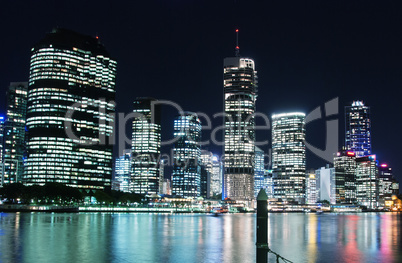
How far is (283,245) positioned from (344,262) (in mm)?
17318

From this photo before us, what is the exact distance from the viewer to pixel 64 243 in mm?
63094

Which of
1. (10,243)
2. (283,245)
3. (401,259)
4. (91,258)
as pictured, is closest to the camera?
(91,258)

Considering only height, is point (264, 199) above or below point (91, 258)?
above

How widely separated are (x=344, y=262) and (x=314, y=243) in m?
21.6

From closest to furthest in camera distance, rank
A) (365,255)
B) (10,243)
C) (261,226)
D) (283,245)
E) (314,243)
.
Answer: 1. (261,226)
2. (365,255)
3. (10,243)
4. (283,245)
5. (314,243)

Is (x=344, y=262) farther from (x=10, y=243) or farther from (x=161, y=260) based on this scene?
(x=10, y=243)

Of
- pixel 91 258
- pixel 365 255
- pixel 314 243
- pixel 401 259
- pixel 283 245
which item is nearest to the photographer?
pixel 91 258

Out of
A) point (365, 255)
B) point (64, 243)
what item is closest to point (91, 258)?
point (64, 243)

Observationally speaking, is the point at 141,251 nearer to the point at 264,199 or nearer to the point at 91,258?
the point at 91,258

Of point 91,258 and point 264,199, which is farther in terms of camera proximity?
point 91,258

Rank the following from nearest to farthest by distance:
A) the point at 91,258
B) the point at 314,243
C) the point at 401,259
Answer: the point at 91,258 → the point at 401,259 → the point at 314,243

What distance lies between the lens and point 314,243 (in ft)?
238

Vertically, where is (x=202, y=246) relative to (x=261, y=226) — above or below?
below

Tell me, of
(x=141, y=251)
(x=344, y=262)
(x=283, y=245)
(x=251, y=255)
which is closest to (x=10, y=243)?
(x=141, y=251)
